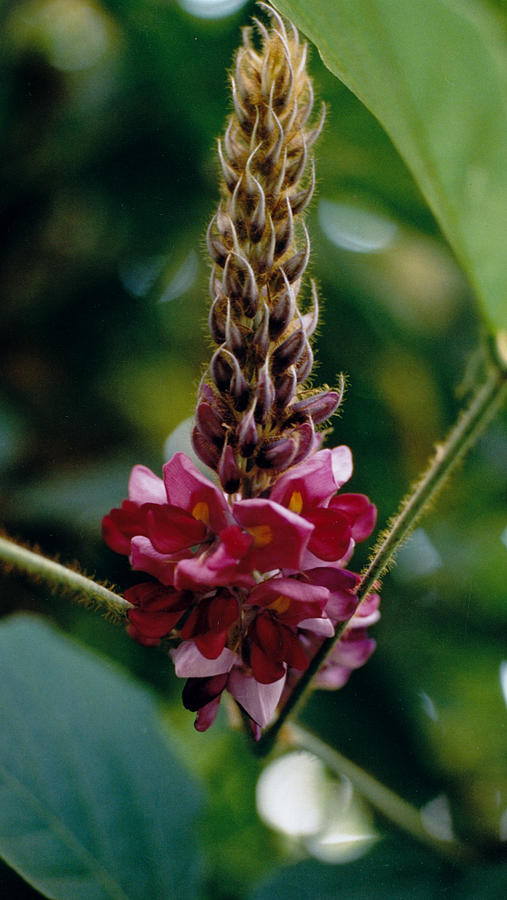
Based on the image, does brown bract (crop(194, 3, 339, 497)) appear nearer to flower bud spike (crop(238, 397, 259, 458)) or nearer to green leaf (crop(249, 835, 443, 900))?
flower bud spike (crop(238, 397, 259, 458))

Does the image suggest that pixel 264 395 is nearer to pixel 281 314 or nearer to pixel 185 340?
pixel 281 314

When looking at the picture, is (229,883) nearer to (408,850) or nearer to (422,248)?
(408,850)

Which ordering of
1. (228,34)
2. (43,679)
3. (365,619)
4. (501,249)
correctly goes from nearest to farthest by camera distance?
1. (501,249)
2. (365,619)
3. (43,679)
4. (228,34)

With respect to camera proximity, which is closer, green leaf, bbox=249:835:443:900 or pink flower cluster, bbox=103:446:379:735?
pink flower cluster, bbox=103:446:379:735

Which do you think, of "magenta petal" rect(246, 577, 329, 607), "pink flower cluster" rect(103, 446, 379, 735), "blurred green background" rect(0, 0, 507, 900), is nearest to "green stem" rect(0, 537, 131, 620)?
"pink flower cluster" rect(103, 446, 379, 735)

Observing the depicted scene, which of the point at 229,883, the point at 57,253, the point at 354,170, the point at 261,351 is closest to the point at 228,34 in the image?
the point at 354,170
